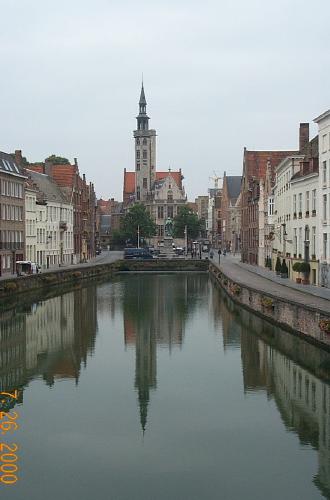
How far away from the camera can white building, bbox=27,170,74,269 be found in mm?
82000

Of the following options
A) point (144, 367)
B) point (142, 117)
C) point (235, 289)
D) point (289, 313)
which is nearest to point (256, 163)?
point (235, 289)

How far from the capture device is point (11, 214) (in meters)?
69.8

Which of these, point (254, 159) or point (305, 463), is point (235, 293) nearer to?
point (305, 463)

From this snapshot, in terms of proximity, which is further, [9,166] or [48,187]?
[48,187]

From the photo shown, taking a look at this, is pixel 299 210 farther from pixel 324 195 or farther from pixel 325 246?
pixel 325 246

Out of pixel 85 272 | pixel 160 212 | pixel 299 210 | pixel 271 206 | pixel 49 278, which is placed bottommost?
pixel 85 272

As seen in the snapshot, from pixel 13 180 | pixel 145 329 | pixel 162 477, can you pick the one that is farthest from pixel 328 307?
pixel 13 180

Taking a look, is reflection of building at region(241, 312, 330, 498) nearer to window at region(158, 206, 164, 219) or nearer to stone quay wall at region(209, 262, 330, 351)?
stone quay wall at region(209, 262, 330, 351)

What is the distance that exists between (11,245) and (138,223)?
238ft

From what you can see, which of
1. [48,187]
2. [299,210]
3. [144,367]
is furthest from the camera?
[48,187]

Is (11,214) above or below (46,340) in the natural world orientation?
above

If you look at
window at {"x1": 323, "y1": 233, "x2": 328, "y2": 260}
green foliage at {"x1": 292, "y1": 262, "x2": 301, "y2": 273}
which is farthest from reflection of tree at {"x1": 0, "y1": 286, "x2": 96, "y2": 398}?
window at {"x1": 323, "y1": 233, "x2": 328, "y2": 260}

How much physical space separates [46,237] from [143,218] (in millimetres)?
58749

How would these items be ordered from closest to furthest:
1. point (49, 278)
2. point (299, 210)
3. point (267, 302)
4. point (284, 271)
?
1. point (267, 302)
2. point (299, 210)
3. point (284, 271)
4. point (49, 278)
